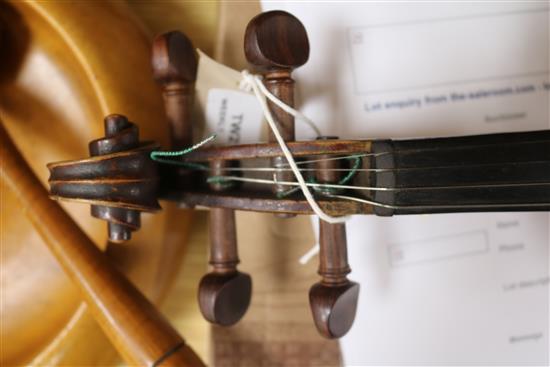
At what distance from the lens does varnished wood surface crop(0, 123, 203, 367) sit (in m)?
0.47

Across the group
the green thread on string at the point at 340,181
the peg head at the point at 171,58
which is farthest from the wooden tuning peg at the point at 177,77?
the green thread on string at the point at 340,181

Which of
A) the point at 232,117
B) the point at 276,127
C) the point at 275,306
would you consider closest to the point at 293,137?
the point at 276,127

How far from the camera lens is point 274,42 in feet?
1.45

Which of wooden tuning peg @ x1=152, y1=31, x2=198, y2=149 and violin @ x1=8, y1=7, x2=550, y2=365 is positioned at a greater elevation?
wooden tuning peg @ x1=152, y1=31, x2=198, y2=149

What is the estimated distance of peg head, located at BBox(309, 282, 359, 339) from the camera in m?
0.48

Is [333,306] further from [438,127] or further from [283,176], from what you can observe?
[438,127]

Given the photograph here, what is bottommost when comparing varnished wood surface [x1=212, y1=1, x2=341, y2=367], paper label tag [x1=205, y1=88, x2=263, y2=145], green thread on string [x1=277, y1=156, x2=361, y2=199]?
varnished wood surface [x1=212, y1=1, x2=341, y2=367]

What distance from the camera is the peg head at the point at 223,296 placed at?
1.67 ft

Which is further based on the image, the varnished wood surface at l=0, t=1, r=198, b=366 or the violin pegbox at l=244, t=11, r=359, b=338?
the varnished wood surface at l=0, t=1, r=198, b=366

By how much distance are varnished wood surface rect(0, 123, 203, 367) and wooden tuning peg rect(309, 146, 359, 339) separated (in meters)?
0.11

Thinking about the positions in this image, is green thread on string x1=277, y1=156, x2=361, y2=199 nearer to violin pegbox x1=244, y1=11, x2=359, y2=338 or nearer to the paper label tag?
violin pegbox x1=244, y1=11, x2=359, y2=338

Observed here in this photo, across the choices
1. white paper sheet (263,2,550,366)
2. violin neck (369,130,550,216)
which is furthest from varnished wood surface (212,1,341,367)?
violin neck (369,130,550,216)

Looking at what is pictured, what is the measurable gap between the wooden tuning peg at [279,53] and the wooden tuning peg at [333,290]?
0.05 meters

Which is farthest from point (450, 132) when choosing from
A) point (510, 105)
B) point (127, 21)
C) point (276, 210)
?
point (127, 21)
